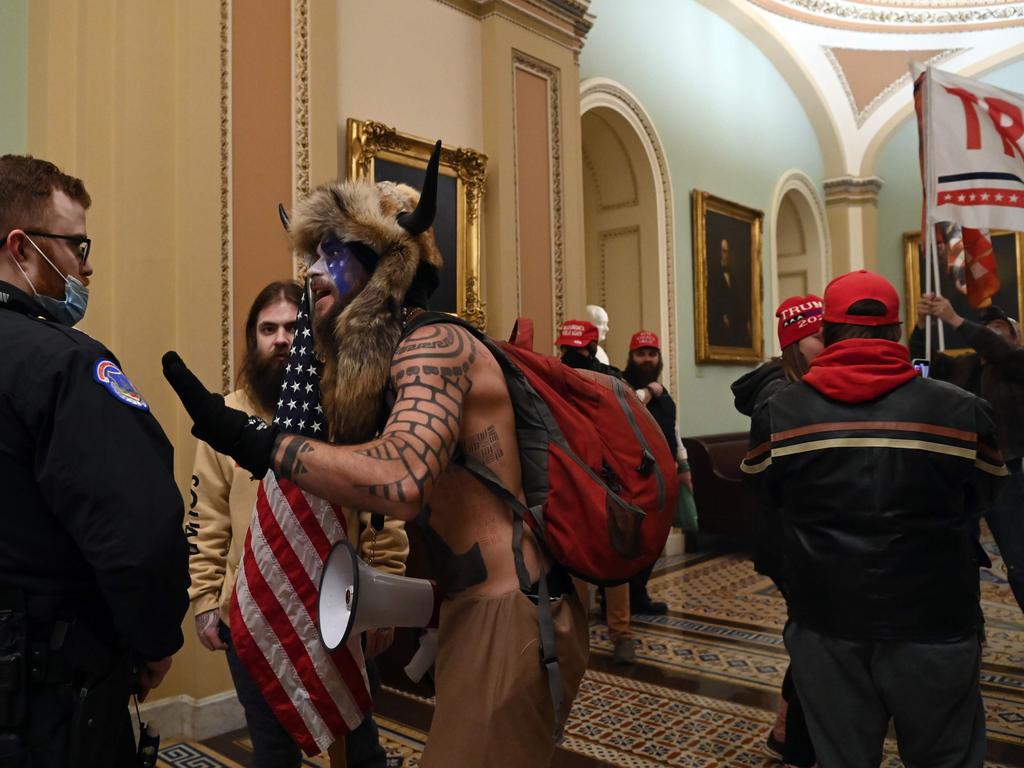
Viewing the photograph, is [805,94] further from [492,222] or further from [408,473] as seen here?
[408,473]

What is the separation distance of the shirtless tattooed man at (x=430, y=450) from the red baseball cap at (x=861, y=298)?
1071mm

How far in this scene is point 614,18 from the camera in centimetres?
788

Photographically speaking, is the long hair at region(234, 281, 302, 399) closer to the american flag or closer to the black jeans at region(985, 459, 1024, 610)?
the american flag

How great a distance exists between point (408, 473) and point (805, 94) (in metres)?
10.9

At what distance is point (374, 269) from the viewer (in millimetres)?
1756

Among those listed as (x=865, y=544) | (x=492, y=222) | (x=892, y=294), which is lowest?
A: (x=865, y=544)

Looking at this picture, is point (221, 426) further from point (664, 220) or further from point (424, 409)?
point (664, 220)

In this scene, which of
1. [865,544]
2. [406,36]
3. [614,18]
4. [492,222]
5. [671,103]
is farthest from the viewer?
[671,103]

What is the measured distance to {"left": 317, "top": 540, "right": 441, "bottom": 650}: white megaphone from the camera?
64.8 inches

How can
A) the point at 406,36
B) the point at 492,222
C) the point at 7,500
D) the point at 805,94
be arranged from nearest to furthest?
1. the point at 7,500
2. the point at 406,36
3. the point at 492,222
4. the point at 805,94

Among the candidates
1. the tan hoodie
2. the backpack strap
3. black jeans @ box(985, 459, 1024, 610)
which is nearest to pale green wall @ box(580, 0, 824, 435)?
black jeans @ box(985, 459, 1024, 610)

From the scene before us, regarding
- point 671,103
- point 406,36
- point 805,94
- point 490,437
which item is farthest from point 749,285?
point 490,437

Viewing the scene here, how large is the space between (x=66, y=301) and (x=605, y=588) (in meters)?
3.69

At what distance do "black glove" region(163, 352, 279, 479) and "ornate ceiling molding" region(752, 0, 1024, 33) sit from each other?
1107 centimetres
